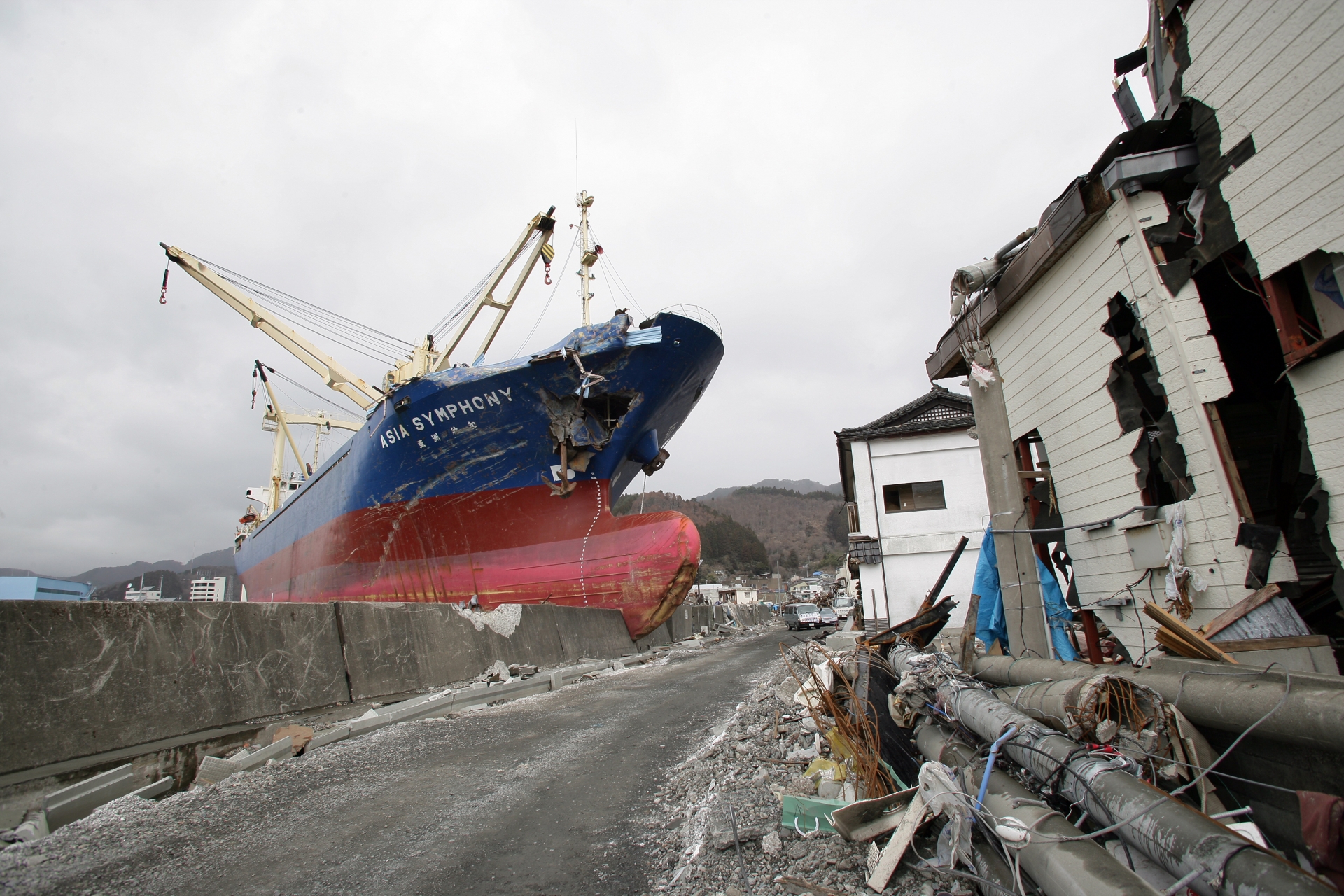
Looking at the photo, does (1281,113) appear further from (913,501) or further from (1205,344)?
(913,501)

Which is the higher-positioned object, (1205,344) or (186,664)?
(1205,344)

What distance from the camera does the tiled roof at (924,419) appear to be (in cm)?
1602

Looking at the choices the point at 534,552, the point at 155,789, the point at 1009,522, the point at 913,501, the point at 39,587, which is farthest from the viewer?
the point at 39,587

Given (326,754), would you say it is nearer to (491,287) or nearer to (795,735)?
(795,735)

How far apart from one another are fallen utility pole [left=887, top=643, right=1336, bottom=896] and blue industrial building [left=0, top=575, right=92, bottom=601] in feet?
152

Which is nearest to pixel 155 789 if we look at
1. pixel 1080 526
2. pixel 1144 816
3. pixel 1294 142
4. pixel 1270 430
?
pixel 1144 816

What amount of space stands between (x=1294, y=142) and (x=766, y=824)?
509 centimetres

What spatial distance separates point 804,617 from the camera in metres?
29.0

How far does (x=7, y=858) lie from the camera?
3.02 meters

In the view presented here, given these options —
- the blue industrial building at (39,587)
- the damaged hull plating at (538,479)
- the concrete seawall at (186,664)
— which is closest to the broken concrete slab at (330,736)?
the concrete seawall at (186,664)

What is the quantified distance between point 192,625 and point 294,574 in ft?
59.9

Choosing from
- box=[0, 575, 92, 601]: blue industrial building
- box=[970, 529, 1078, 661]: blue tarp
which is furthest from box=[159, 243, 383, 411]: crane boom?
box=[0, 575, 92, 601]: blue industrial building

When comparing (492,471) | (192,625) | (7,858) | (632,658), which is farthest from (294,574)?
(7,858)

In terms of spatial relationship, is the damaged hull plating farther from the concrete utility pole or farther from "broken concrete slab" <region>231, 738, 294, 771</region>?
"broken concrete slab" <region>231, 738, 294, 771</region>
